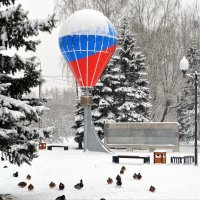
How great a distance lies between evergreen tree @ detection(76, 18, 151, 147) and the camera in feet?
122

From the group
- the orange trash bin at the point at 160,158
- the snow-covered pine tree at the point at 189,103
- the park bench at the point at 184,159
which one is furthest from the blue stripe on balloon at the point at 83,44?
the snow-covered pine tree at the point at 189,103

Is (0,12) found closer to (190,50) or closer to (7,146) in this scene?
(7,146)

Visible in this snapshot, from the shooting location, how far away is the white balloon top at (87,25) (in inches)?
1176

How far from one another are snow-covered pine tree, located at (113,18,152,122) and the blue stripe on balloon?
772 cm

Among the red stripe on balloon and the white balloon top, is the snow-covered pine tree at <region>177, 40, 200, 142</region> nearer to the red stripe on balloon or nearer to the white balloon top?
the red stripe on balloon

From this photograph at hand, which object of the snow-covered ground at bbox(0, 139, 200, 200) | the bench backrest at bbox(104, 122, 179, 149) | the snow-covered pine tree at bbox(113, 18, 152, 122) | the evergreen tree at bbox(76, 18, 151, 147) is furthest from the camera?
the snow-covered pine tree at bbox(113, 18, 152, 122)

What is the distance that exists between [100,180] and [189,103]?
86.1ft

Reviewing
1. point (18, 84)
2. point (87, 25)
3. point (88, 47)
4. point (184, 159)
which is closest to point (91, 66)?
point (88, 47)

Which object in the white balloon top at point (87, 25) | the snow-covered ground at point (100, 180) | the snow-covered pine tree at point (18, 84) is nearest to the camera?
the snow-covered pine tree at point (18, 84)

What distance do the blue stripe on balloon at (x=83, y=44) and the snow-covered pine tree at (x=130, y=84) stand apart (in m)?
7.72

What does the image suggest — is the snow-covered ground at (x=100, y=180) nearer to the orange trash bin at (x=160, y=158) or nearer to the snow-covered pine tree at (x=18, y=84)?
the orange trash bin at (x=160, y=158)

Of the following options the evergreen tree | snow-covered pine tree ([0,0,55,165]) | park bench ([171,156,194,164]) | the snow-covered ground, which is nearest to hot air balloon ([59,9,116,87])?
the evergreen tree

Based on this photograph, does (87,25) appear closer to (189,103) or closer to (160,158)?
(160,158)

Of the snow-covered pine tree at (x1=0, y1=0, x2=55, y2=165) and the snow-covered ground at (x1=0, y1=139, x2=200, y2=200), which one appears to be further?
the snow-covered ground at (x1=0, y1=139, x2=200, y2=200)
